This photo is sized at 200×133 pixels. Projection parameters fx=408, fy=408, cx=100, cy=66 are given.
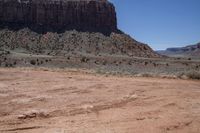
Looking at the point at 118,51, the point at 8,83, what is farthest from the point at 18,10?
the point at 8,83

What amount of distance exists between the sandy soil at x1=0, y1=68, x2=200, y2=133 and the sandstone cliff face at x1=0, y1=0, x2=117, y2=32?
70.2 meters

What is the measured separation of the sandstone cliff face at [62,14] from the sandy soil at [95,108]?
7022cm

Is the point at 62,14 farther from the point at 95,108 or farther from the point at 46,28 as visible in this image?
the point at 95,108

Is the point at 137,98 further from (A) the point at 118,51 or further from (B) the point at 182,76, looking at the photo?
(A) the point at 118,51

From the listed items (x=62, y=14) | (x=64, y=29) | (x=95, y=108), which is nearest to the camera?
(x=95, y=108)

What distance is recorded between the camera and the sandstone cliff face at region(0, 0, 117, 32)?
293 feet

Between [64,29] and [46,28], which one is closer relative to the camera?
[46,28]

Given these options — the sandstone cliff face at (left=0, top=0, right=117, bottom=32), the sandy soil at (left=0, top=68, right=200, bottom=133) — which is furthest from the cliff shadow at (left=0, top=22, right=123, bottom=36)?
the sandy soil at (left=0, top=68, right=200, bottom=133)

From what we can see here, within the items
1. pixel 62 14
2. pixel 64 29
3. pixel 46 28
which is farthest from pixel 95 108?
pixel 62 14

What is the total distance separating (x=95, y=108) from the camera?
14.9 metres

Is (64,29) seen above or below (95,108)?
above

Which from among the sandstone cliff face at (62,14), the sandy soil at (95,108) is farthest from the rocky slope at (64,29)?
the sandy soil at (95,108)

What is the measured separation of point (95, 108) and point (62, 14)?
Result: 265ft

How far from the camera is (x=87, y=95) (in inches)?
697
